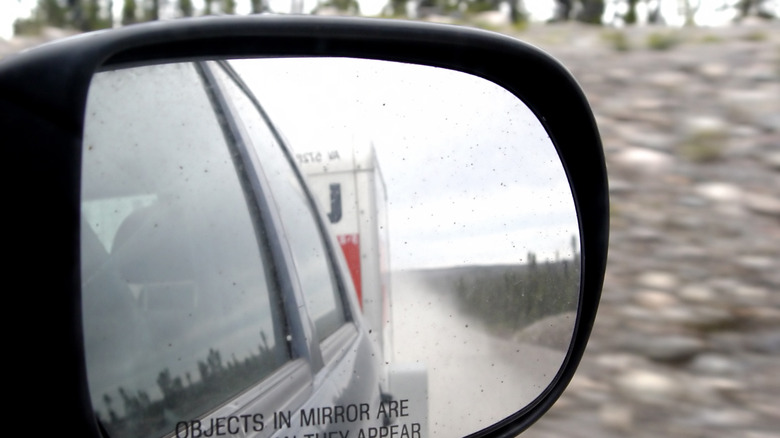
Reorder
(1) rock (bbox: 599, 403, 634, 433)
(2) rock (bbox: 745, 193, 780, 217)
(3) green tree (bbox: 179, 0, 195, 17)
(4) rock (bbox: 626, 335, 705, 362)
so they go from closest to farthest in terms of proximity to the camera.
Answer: (1) rock (bbox: 599, 403, 634, 433)
(4) rock (bbox: 626, 335, 705, 362)
(2) rock (bbox: 745, 193, 780, 217)
(3) green tree (bbox: 179, 0, 195, 17)

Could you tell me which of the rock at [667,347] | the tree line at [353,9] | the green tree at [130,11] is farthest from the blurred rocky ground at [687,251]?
the green tree at [130,11]

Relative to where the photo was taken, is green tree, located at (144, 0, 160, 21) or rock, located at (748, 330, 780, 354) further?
green tree, located at (144, 0, 160, 21)

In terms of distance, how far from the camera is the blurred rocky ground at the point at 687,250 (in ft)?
13.4

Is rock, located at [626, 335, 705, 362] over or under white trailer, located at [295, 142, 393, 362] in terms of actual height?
under

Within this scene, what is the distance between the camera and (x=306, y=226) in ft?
5.81

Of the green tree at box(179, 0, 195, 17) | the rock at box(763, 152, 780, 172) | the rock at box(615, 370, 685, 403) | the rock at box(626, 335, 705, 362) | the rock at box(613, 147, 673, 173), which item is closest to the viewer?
the rock at box(615, 370, 685, 403)

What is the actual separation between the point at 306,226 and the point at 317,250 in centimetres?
5

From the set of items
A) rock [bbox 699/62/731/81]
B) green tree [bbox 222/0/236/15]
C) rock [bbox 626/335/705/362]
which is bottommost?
rock [bbox 626/335/705/362]

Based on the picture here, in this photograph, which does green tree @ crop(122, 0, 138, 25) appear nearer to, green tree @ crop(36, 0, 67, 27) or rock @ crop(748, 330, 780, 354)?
green tree @ crop(36, 0, 67, 27)

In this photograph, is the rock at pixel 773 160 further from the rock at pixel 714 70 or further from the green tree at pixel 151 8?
the green tree at pixel 151 8

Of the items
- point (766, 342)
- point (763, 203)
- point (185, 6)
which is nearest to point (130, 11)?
point (185, 6)

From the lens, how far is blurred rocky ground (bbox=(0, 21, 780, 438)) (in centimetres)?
410

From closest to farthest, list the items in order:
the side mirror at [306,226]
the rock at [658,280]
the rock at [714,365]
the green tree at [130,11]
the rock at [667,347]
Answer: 1. the side mirror at [306,226]
2. the rock at [714,365]
3. the rock at [667,347]
4. the rock at [658,280]
5. the green tree at [130,11]

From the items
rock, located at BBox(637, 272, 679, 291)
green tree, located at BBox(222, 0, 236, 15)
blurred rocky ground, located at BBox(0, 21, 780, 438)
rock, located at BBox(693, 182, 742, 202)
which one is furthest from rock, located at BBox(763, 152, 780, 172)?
green tree, located at BBox(222, 0, 236, 15)
